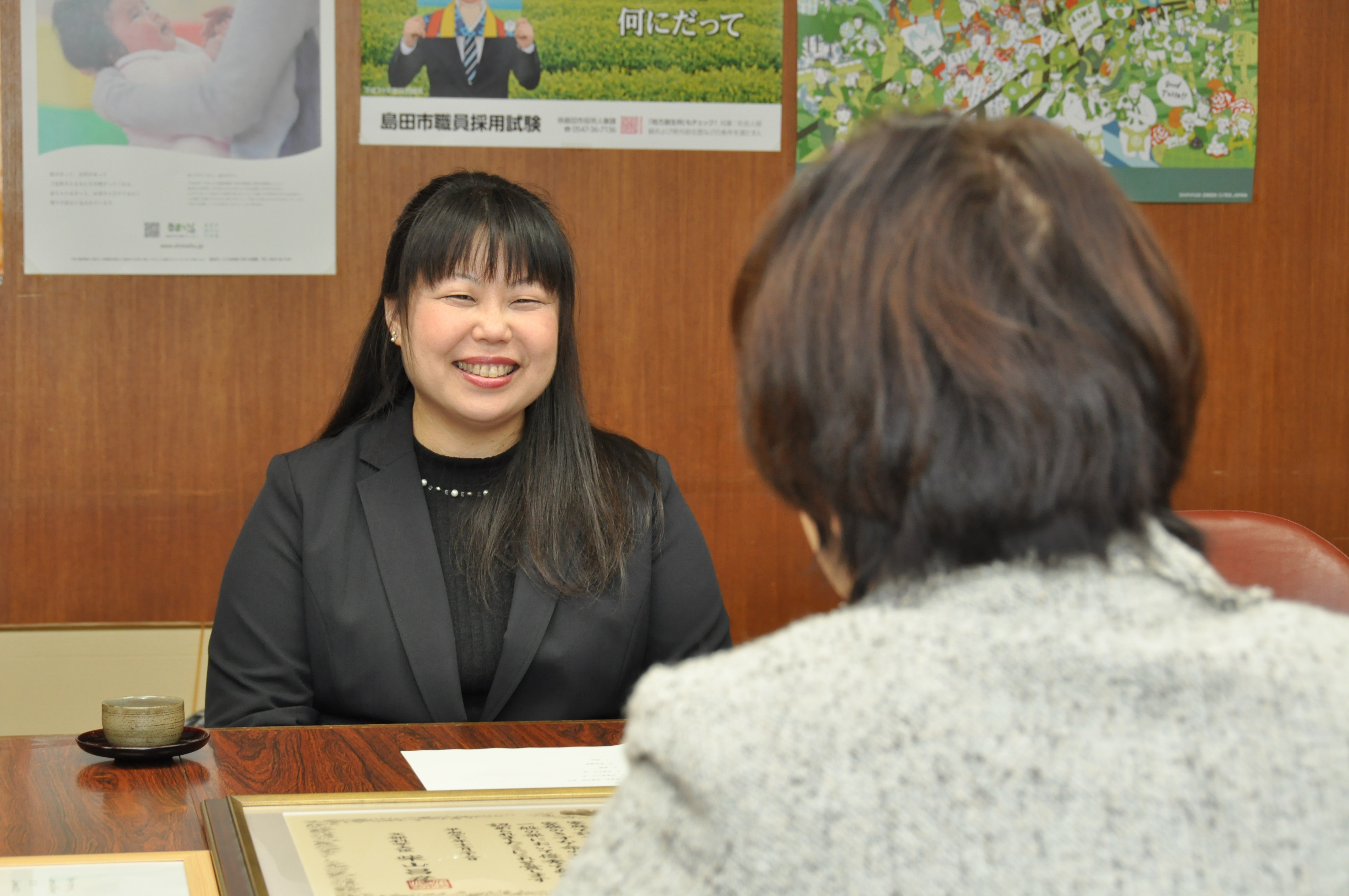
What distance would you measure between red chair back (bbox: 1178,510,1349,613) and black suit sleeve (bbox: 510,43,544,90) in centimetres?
172

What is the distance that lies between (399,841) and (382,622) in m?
0.73

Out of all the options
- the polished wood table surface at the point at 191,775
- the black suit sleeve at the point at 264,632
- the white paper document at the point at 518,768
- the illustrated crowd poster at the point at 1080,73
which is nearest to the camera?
the polished wood table surface at the point at 191,775

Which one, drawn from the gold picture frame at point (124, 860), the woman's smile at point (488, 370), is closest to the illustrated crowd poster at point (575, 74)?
the woman's smile at point (488, 370)

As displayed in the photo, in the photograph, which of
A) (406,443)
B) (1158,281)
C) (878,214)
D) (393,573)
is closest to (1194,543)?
(1158,281)

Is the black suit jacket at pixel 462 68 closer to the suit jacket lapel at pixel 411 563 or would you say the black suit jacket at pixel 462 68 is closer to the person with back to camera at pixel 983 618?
the suit jacket lapel at pixel 411 563

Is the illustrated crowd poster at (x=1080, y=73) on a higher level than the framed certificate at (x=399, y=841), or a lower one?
higher

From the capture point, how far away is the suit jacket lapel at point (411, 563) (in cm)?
190

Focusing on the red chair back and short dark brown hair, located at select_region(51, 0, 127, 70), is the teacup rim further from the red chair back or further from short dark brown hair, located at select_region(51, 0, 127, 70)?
short dark brown hair, located at select_region(51, 0, 127, 70)

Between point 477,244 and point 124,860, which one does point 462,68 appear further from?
point 124,860

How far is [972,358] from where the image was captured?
0.67m

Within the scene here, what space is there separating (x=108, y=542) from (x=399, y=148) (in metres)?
1.11

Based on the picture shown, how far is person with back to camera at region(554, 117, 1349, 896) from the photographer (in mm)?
619

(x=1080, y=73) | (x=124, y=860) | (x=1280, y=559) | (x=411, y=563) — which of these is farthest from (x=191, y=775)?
(x=1080, y=73)

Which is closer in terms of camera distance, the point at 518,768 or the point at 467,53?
the point at 518,768
